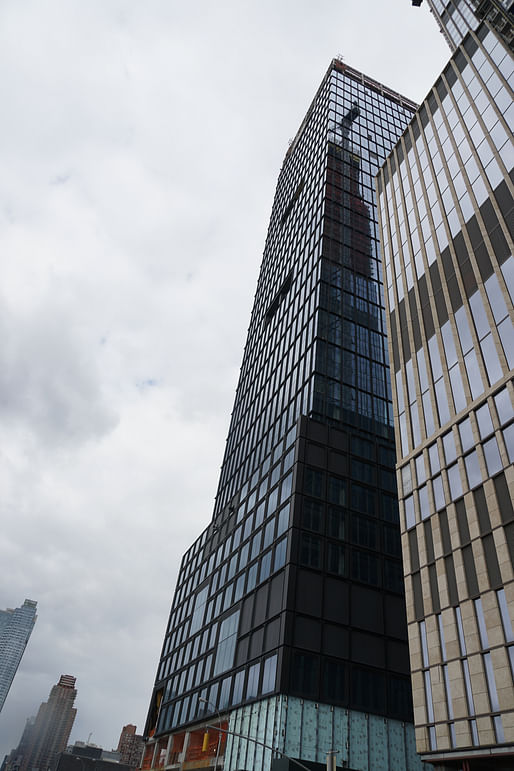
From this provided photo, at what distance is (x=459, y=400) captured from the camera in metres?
29.6

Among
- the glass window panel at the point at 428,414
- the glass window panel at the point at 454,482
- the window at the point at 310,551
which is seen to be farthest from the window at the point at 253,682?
the glass window panel at the point at 428,414

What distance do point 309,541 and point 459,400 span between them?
18.0m

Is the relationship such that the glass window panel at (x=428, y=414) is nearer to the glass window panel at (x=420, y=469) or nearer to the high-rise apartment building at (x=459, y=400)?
the high-rise apartment building at (x=459, y=400)

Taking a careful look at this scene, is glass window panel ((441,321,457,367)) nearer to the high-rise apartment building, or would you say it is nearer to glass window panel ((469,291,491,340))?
the high-rise apartment building

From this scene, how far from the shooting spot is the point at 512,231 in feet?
96.9

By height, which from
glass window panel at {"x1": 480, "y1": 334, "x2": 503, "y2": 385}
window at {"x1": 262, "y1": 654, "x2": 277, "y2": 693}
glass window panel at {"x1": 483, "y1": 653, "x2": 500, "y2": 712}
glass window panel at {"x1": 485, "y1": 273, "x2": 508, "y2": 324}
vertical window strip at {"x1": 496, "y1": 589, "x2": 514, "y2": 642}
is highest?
glass window panel at {"x1": 485, "y1": 273, "x2": 508, "y2": 324}

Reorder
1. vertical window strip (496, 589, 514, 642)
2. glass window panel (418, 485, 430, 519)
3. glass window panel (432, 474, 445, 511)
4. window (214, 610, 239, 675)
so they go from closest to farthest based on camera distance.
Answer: vertical window strip (496, 589, 514, 642), glass window panel (432, 474, 445, 511), glass window panel (418, 485, 430, 519), window (214, 610, 239, 675)

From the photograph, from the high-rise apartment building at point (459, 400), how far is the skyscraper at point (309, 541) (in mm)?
10386

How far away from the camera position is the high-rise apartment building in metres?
23.2

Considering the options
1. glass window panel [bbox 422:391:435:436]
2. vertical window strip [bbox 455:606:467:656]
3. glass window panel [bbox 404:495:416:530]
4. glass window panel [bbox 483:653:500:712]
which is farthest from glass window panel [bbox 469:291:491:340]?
glass window panel [bbox 483:653:500:712]

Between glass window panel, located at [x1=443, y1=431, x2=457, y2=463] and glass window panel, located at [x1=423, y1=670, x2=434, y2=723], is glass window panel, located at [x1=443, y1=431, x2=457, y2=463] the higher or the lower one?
the higher one

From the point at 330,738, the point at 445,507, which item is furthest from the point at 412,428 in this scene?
the point at 330,738

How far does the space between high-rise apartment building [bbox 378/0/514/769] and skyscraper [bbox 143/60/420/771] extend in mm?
10386

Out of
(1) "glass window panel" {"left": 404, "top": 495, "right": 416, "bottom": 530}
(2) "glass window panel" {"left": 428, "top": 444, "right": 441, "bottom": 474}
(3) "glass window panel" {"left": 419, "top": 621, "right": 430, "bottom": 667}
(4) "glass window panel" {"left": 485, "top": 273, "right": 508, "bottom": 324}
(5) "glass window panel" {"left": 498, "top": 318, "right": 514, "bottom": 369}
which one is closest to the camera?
(3) "glass window panel" {"left": 419, "top": 621, "right": 430, "bottom": 667}
